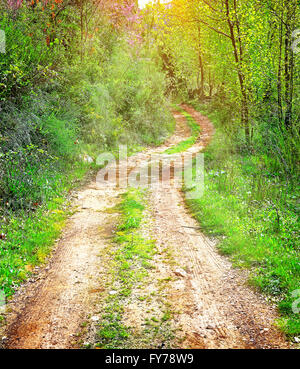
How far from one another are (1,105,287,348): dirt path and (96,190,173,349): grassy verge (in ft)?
0.64

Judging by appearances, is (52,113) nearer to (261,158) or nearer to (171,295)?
(261,158)

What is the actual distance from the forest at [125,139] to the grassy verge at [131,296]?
0.09 feet

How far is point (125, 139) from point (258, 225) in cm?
1076

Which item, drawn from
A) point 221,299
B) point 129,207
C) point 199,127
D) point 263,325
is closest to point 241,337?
point 263,325

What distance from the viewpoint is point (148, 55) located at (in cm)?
2389

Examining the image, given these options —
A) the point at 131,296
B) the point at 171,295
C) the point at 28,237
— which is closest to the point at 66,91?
the point at 28,237

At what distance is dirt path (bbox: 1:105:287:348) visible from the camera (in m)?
3.96

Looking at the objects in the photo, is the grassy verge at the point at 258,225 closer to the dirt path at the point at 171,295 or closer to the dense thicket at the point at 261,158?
the dense thicket at the point at 261,158

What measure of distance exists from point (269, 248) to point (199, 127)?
1806cm

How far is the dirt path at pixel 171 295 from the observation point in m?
3.96

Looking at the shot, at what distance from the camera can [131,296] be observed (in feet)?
15.8

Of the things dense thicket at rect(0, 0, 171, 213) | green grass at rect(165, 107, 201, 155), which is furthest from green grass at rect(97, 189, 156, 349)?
green grass at rect(165, 107, 201, 155)

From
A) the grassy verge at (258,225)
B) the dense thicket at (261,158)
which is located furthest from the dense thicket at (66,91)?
the grassy verge at (258,225)

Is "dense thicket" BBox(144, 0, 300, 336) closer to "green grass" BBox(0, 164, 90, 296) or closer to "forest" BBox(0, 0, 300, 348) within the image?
"forest" BBox(0, 0, 300, 348)
